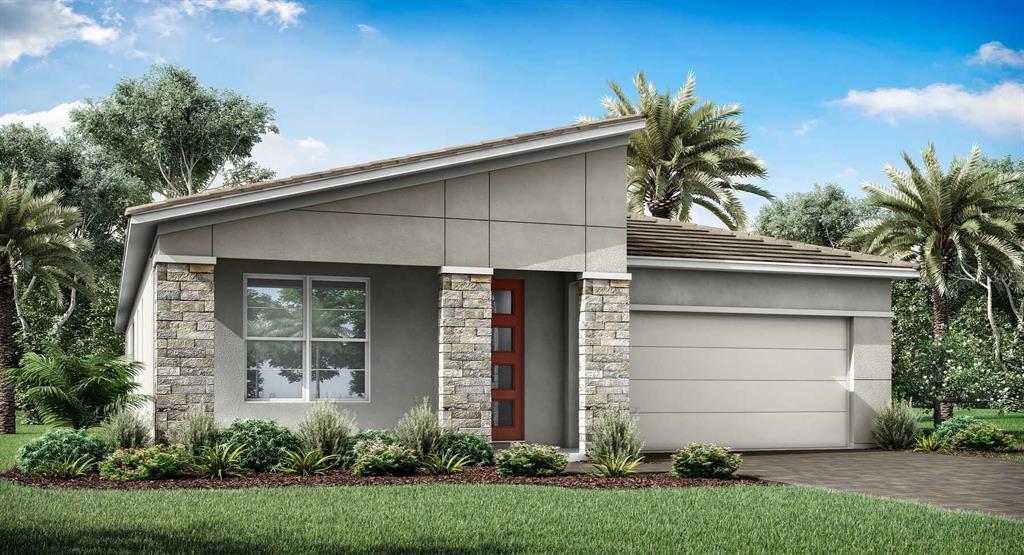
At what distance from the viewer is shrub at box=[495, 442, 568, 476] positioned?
535 inches

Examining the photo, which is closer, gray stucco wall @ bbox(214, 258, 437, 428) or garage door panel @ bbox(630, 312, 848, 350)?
gray stucco wall @ bbox(214, 258, 437, 428)

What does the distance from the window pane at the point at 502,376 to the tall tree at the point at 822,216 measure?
3337cm

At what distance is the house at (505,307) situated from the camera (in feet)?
47.7

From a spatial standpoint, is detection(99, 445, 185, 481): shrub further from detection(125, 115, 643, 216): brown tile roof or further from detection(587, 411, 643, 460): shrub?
detection(587, 411, 643, 460): shrub

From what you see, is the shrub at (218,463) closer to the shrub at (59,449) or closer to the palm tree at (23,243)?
the shrub at (59,449)

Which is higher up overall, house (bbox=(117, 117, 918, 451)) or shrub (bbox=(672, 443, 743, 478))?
house (bbox=(117, 117, 918, 451))

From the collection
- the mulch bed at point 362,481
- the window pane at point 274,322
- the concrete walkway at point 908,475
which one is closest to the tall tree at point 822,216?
the concrete walkway at point 908,475

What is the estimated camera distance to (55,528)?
923 centimetres

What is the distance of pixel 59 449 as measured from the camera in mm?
13398

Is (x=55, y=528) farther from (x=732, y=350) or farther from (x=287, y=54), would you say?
(x=287, y=54)

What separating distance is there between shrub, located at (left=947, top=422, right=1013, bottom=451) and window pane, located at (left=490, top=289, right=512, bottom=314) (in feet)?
27.6

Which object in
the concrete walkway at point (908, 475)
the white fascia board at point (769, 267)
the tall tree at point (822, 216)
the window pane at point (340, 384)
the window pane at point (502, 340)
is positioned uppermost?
the tall tree at point (822, 216)

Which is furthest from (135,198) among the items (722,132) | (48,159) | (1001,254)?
(1001,254)

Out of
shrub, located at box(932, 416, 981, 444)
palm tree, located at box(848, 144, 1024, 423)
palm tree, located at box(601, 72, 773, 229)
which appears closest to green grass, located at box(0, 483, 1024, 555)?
shrub, located at box(932, 416, 981, 444)
